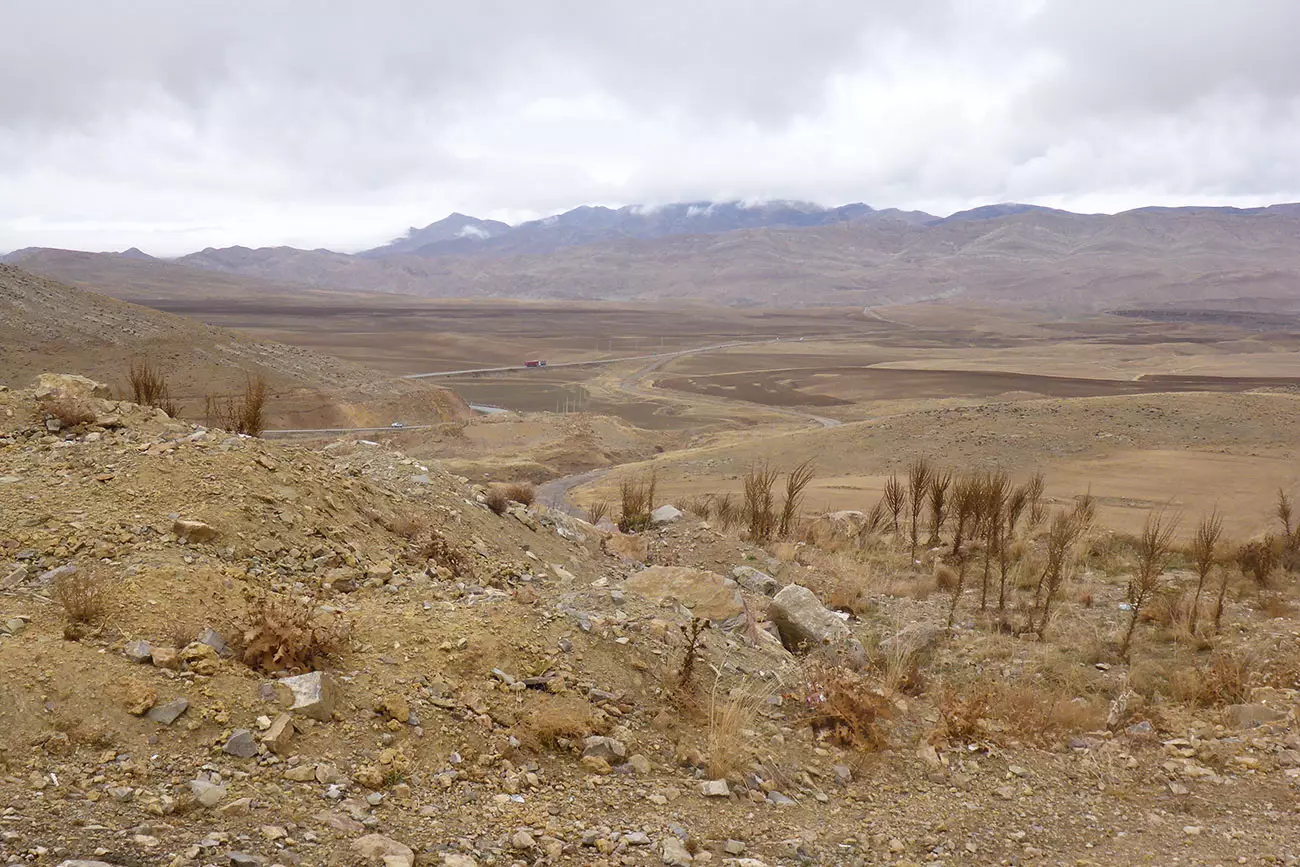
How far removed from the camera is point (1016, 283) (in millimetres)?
193500

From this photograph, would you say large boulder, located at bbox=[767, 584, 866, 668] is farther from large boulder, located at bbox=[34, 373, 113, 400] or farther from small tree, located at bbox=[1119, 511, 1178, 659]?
large boulder, located at bbox=[34, 373, 113, 400]

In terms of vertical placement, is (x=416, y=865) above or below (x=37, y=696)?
below

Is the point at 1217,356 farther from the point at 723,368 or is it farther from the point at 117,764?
the point at 117,764

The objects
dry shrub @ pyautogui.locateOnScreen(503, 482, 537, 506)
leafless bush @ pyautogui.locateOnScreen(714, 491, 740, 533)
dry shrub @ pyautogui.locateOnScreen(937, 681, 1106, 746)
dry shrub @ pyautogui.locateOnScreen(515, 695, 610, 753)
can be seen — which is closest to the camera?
dry shrub @ pyautogui.locateOnScreen(515, 695, 610, 753)

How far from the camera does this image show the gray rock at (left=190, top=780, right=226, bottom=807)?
3.85 m

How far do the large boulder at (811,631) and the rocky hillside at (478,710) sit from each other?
4 cm

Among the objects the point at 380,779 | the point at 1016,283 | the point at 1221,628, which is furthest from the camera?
the point at 1016,283

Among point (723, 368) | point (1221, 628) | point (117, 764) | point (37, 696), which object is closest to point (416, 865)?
point (117, 764)

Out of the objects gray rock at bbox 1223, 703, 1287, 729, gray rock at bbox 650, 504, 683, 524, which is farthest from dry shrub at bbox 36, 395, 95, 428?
gray rock at bbox 1223, 703, 1287, 729

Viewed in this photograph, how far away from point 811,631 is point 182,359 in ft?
156

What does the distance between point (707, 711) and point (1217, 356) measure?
96001mm

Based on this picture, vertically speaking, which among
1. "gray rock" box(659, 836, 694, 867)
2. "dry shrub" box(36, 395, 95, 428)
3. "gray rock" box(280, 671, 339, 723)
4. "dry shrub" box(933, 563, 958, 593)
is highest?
"dry shrub" box(36, 395, 95, 428)

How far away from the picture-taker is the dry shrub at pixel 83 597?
4.92 meters

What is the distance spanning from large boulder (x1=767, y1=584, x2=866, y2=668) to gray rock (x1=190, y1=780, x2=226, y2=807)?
5.31 meters
